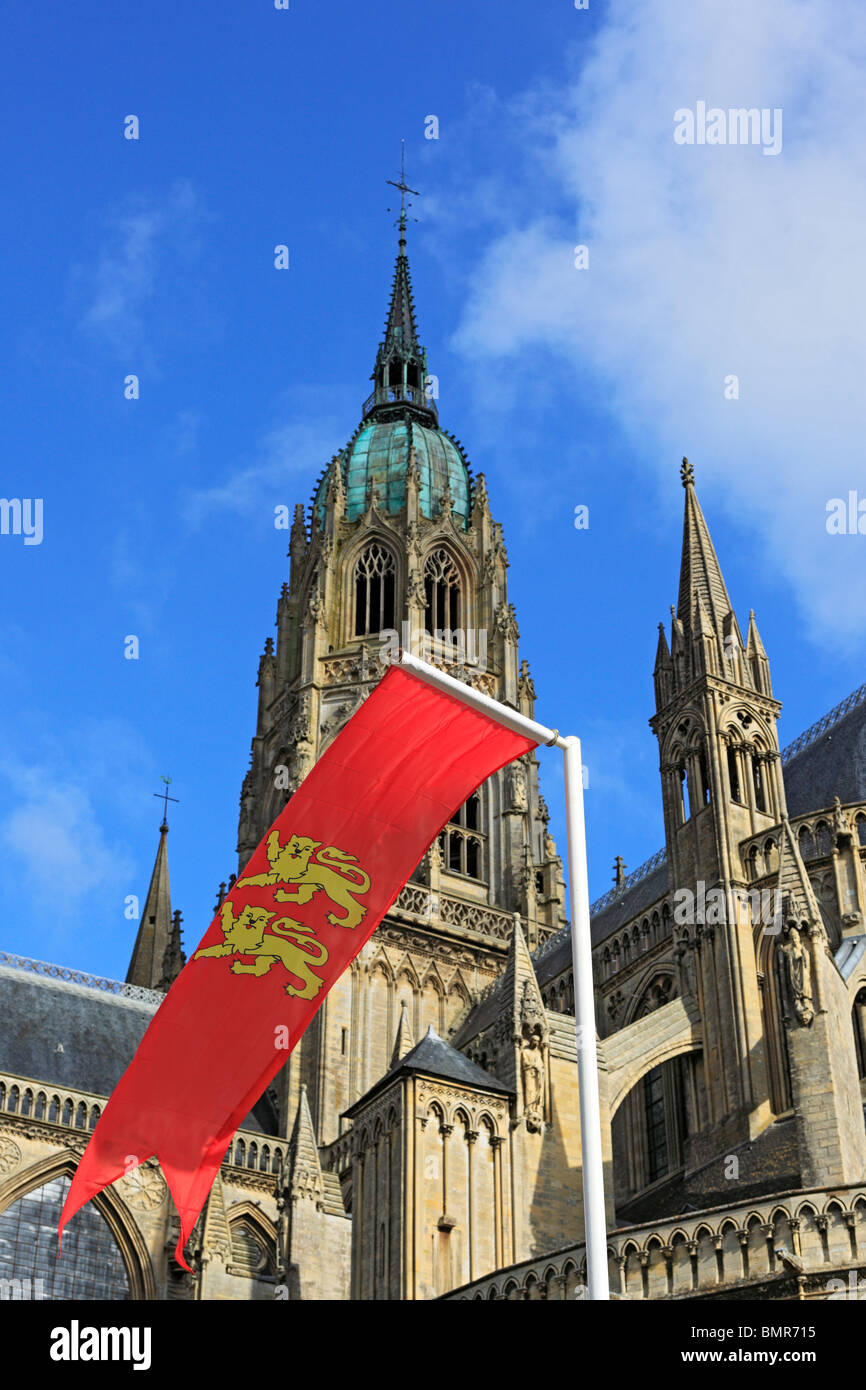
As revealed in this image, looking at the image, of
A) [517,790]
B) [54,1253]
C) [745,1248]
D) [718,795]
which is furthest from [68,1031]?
[745,1248]

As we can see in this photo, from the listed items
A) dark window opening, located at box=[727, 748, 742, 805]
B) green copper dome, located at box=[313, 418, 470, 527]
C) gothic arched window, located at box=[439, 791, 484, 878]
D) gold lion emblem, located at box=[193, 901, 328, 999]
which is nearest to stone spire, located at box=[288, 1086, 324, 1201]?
dark window opening, located at box=[727, 748, 742, 805]

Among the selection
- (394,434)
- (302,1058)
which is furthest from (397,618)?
(302,1058)

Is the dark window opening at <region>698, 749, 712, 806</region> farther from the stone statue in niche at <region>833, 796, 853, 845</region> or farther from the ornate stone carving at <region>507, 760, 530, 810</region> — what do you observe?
the ornate stone carving at <region>507, 760, 530, 810</region>

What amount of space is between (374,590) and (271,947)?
136 feet

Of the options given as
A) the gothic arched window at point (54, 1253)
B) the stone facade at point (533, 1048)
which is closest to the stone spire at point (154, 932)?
the stone facade at point (533, 1048)

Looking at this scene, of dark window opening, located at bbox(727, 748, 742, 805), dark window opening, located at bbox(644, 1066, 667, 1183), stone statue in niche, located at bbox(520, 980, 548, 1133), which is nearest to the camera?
stone statue in niche, located at bbox(520, 980, 548, 1133)

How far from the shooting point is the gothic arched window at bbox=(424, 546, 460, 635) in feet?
175

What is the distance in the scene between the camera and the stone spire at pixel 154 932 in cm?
6072

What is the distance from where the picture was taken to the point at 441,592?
2133 inches

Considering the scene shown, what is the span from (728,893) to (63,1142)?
1694 cm

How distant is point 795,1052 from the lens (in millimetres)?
23844

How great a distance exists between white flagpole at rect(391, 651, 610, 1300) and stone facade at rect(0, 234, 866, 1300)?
9908 mm

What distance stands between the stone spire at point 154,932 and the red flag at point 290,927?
47.4m
